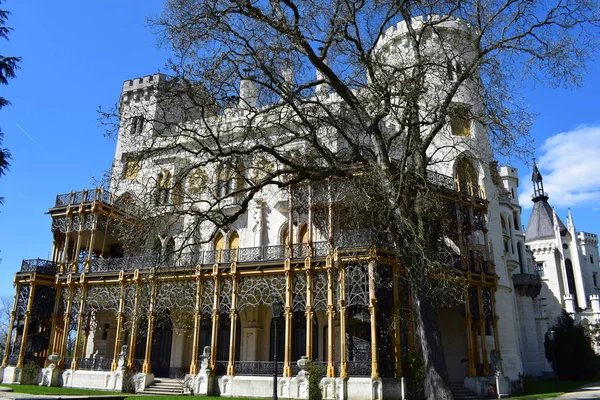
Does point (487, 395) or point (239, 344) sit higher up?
point (239, 344)

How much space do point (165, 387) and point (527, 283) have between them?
Result: 29388mm

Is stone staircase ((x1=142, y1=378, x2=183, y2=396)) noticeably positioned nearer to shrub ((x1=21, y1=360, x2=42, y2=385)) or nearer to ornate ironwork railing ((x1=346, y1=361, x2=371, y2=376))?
shrub ((x1=21, y1=360, x2=42, y2=385))

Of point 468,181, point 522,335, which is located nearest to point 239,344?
point 468,181

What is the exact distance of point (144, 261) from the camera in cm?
A: 2681

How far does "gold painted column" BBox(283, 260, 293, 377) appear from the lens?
852 inches

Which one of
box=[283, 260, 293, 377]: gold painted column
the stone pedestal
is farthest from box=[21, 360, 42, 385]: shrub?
box=[283, 260, 293, 377]: gold painted column

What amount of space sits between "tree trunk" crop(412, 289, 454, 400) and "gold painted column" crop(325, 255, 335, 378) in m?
7.11

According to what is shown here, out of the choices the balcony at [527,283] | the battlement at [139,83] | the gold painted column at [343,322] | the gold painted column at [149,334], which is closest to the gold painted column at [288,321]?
the gold painted column at [343,322]

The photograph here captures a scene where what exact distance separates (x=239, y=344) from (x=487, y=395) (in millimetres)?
12950

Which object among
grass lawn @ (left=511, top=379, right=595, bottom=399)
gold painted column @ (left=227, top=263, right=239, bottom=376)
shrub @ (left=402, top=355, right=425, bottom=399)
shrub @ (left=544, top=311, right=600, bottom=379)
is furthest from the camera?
shrub @ (left=544, top=311, right=600, bottom=379)

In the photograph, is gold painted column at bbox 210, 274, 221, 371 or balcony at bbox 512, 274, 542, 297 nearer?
gold painted column at bbox 210, 274, 221, 371

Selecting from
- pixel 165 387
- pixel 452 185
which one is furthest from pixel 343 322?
pixel 452 185

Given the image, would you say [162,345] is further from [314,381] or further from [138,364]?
[314,381]

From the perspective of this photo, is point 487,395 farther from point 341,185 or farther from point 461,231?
point 341,185
